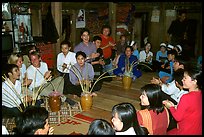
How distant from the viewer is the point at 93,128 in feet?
6.16

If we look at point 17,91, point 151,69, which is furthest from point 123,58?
point 17,91

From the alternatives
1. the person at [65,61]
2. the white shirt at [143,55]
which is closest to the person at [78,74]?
the person at [65,61]

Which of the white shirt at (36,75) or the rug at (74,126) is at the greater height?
the white shirt at (36,75)

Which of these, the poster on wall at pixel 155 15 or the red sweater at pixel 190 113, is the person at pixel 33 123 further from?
the poster on wall at pixel 155 15

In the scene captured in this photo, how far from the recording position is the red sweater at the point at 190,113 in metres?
2.39

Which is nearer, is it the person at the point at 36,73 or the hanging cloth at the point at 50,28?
the person at the point at 36,73

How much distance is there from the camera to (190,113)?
7.93ft

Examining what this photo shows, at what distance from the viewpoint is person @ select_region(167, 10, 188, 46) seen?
7.59m

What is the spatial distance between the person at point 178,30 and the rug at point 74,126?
5.06 m

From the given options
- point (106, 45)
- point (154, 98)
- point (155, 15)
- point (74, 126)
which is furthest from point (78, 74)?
point (155, 15)

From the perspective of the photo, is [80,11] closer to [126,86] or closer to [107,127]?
[126,86]

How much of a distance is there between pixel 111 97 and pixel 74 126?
1.32 metres

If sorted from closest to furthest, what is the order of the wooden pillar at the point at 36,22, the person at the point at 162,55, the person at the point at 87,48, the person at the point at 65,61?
the person at the point at 65,61 < the person at the point at 87,48 < the wooden pillar at the point at 36,22 < the person at the point at 162,55

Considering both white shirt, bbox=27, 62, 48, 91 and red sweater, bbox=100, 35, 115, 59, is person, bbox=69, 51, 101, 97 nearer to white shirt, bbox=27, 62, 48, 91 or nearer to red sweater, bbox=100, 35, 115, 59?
white shirt, bbox=27, 62, 48, 91
